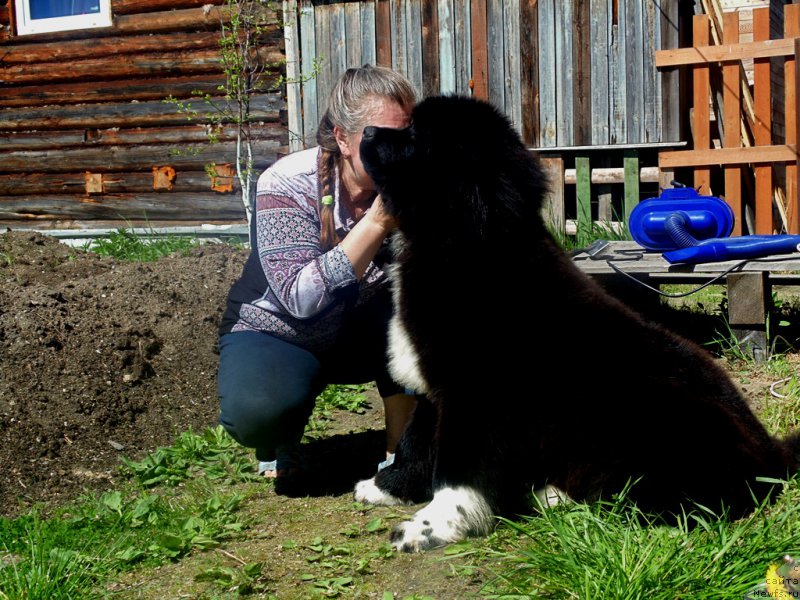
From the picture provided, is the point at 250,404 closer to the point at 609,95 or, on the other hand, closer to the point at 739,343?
the point at 739,343

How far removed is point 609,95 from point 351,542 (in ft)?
16.8

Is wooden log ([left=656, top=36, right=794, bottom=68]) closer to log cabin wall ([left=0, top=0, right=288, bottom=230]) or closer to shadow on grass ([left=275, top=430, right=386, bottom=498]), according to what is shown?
log cabin wall ([left=0, top=0, right=288, bottom=230])

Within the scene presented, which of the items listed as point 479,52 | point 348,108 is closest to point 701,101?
point 479,52

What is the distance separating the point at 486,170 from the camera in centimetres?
244

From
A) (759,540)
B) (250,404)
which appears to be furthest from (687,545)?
(250,404)

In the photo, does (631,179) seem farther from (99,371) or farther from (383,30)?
(99,371)

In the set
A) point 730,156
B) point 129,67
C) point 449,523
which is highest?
point 129,67

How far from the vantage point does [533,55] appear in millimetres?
6902

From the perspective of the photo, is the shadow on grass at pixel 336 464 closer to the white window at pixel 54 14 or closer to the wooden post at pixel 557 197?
the wooden post at pixel 557 197

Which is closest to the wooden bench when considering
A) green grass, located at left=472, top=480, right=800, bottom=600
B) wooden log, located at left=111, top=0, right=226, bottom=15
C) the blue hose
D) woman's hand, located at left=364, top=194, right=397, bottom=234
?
the blue hose

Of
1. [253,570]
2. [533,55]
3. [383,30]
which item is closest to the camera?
[253,570]

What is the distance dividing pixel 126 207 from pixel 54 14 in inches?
88.3

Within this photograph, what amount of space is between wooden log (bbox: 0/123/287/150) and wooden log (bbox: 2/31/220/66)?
2.43 feet

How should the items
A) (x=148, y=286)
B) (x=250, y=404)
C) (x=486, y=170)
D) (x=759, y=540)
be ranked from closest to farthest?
(x=759, y=540)
(x=486, y=170)
(x=250, y=404)
(x=148, y=286)
